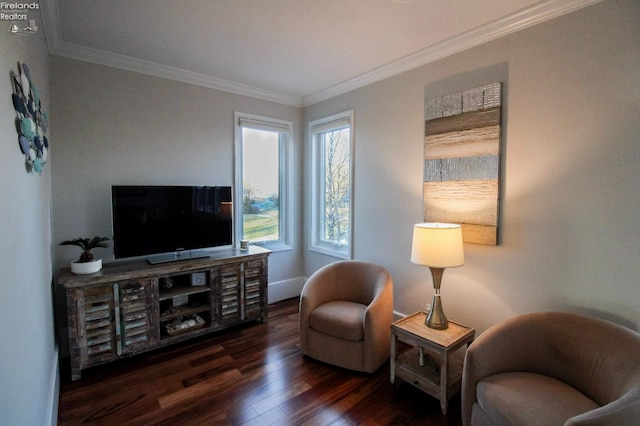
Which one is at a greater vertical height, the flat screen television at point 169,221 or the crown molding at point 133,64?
the crown molding at point 133,64

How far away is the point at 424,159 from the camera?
2.73 m

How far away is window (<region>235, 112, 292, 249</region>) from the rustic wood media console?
1.81ft

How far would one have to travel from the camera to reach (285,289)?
4098 mm

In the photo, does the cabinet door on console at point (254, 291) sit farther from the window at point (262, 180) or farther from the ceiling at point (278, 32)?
the ceiling at point (278, 32)

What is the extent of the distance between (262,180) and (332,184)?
2.93 ft

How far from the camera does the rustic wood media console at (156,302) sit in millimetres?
2357

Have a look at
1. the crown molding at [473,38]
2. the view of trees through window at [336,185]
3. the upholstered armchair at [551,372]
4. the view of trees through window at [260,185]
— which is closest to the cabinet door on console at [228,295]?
the view of trees through window at [260,185]

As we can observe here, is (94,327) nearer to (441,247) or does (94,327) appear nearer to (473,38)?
(441,247)

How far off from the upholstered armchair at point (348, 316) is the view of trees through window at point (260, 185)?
1369 mm

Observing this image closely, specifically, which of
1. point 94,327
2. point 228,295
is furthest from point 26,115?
point 228,295

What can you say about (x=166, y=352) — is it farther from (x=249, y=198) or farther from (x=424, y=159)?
(x=424, y=159)

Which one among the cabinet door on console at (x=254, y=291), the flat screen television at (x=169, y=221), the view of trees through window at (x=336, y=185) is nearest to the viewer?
the flat screen television at (x=169, y=221)

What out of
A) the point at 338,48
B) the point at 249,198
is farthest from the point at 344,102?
the point at 249,198

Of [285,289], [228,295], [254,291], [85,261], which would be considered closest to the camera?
[85,261]
